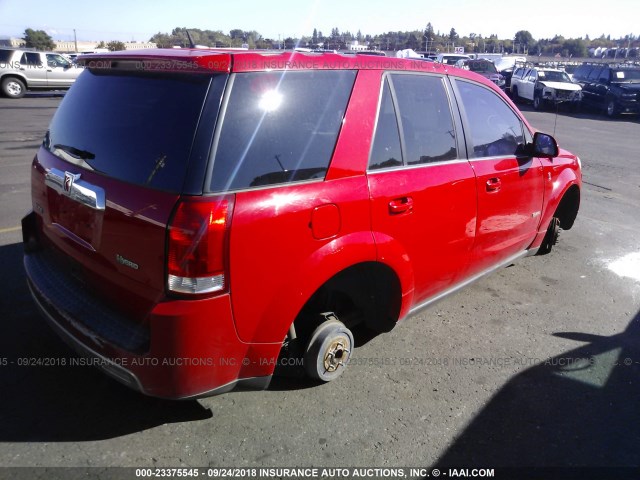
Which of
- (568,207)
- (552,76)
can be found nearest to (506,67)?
(552,76)

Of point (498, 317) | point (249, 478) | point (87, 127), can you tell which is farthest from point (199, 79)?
point (498, 317)

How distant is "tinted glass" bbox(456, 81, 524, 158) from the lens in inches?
146

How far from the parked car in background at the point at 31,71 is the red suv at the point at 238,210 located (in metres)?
19.8

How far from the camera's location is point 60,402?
9.41 ft

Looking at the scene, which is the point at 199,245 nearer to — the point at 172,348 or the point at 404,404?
the point at 172,348

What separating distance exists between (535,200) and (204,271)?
314 centimetres

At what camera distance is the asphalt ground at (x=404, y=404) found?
260 centimetres

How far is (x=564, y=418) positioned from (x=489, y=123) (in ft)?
7.01

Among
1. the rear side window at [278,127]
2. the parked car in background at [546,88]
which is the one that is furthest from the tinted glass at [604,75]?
the rear side window at [278,127]

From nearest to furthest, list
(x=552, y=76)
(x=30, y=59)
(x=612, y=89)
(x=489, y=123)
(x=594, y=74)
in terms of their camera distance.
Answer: (x=489, y=123) → (x=612, y=89) → (x=30, y=59) → (x=594, y=74) → (x=552, y=76)

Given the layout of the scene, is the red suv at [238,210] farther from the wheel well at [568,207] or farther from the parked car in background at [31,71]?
the parked car in background at [31,71]

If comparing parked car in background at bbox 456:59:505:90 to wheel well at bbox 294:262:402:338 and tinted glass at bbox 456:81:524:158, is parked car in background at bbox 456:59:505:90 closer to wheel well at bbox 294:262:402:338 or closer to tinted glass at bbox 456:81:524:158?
tinted glass at bbox 456:81:524:158

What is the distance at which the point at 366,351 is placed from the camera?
11.6ft

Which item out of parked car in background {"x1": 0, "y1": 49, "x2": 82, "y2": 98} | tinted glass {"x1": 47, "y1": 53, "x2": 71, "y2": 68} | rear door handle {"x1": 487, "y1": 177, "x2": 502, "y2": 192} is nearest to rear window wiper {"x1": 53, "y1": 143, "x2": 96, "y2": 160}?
rear door handle {"x1": 487, "y1": 177, "x2": 502, "y2": 192}
